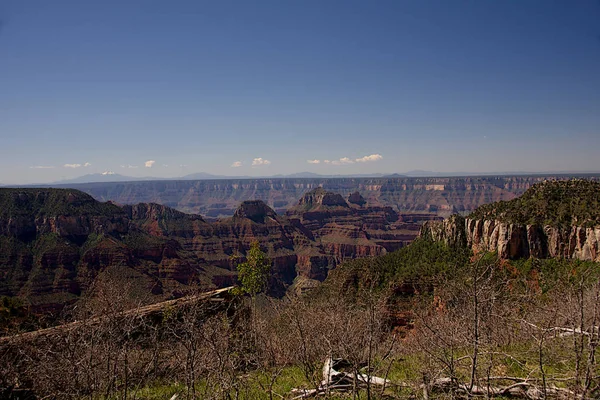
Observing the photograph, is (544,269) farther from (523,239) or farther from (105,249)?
(105,249)

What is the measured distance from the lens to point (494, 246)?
45.6 metres

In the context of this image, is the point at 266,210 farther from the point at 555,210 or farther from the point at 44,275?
the point at 555,210

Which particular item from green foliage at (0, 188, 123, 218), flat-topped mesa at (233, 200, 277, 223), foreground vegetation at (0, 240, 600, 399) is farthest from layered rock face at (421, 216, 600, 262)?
flat-topped mesa at (233, 200, 277, 223)

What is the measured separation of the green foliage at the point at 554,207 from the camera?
41550mm

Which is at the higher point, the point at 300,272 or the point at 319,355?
the point at 319,355

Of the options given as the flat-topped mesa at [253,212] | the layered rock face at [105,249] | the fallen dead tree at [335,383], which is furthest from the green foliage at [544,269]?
the flat-topped mesa at [253,212]

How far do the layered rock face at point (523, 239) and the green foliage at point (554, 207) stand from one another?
104 centimetres

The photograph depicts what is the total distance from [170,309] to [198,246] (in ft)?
456

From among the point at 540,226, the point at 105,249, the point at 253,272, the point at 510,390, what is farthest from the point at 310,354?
the point at 105,249

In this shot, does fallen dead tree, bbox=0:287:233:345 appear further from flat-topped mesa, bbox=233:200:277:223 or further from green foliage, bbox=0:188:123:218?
flat-topped mesa, bbox=233:200:277:223

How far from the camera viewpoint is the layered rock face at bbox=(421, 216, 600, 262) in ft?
128

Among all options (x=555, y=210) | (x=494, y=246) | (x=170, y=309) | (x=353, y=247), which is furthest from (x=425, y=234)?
(x=353, y=247)

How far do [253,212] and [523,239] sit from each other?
499ft

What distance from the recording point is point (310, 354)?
13.7 metres
